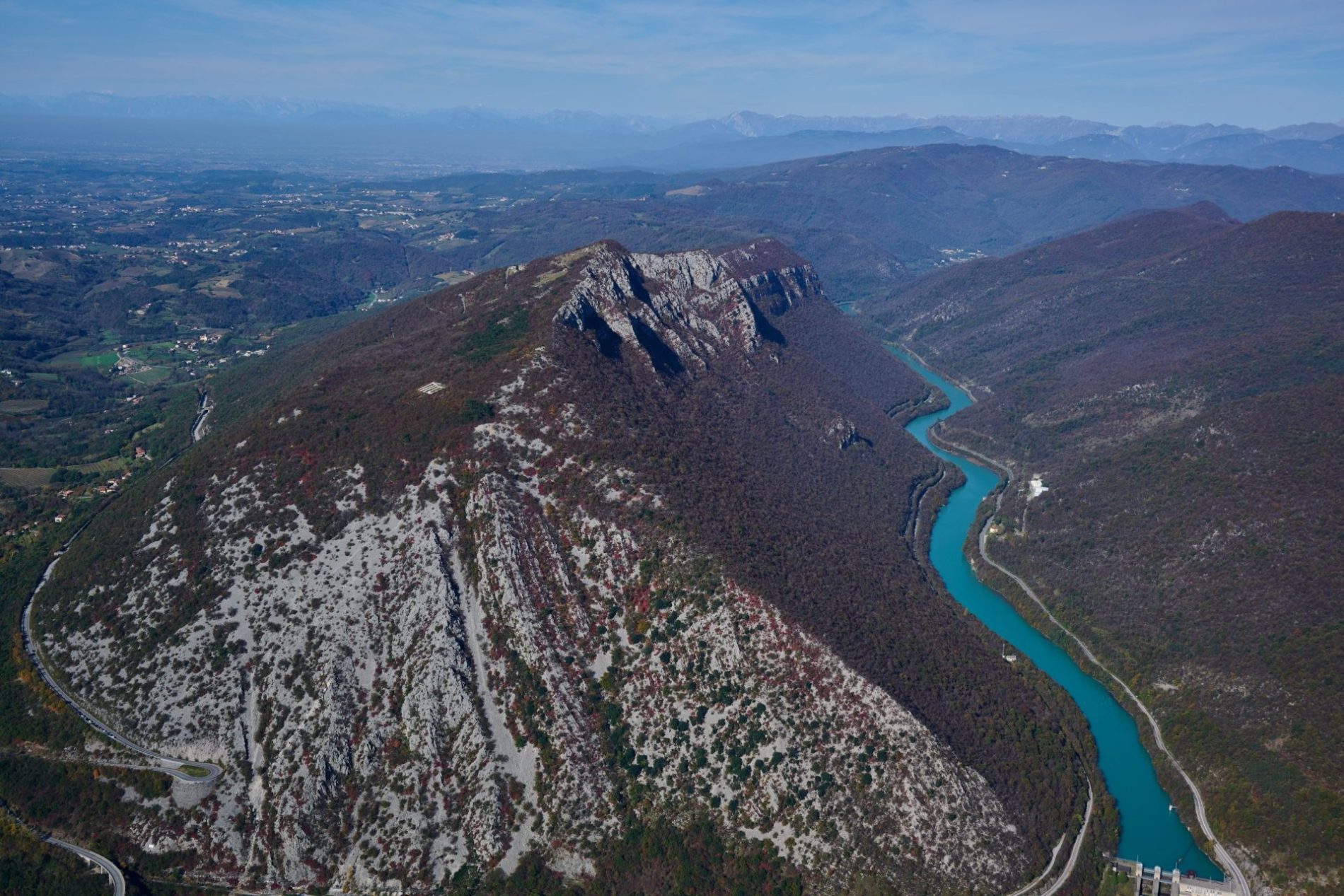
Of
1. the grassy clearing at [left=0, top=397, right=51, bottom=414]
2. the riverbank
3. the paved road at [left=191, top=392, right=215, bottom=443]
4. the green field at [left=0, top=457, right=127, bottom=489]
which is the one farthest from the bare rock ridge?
the grassy clearing at [left=0, top=397, right=51, bottom=414]

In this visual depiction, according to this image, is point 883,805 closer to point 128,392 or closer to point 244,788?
point 244,788

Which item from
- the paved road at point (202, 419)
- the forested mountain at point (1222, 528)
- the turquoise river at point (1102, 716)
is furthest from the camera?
the paved road at point (202, 419)

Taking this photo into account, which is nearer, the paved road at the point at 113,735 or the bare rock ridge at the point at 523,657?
the bare rock ridge at the point at 523,657

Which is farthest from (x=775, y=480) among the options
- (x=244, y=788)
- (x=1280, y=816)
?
(x=244, y=788)

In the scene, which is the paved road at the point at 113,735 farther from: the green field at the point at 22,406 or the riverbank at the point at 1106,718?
the green field at the point at 22,406

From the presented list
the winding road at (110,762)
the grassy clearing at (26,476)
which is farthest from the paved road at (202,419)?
the winding road at (110,762)
